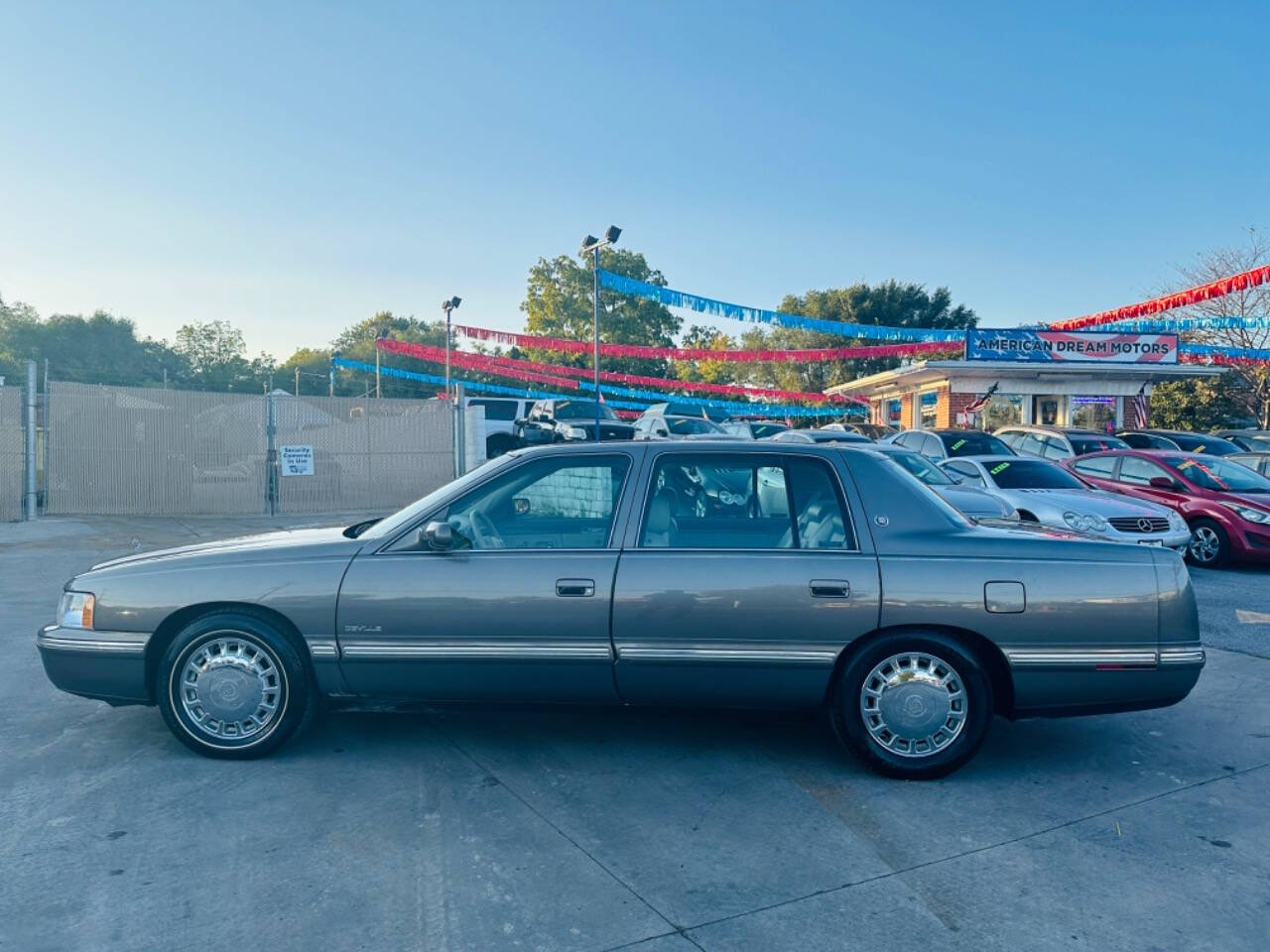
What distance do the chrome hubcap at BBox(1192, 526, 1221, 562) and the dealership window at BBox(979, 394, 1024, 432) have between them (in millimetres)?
15730

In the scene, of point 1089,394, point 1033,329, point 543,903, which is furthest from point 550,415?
point 543,903

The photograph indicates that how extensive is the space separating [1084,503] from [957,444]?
15.9ft

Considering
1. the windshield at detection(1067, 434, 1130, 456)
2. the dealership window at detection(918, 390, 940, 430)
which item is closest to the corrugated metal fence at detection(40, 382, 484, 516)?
the windshield at detection(1067, 434, 1130, 456)

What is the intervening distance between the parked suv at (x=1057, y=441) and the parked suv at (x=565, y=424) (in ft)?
29.9

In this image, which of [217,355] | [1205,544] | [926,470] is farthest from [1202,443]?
[217,355]

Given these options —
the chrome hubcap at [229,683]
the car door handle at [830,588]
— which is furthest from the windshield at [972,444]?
the chrome hubcap at [229,683]

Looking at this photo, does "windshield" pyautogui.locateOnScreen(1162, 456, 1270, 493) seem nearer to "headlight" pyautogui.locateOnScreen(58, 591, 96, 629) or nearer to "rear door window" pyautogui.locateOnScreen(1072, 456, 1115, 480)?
"rear door window" pyautogui.locateOnScreen(1072, 456, 1115, 480)

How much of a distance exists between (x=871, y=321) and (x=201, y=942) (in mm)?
47696

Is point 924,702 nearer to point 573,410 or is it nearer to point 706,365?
point 573,410

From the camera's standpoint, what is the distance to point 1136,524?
10.2 m

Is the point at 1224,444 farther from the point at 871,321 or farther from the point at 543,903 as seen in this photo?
the point at 871,321

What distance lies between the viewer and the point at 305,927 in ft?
10.1

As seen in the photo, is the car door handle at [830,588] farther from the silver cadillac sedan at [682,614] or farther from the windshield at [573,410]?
the windshield at [573,410]

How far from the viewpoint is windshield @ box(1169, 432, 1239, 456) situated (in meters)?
18.3
